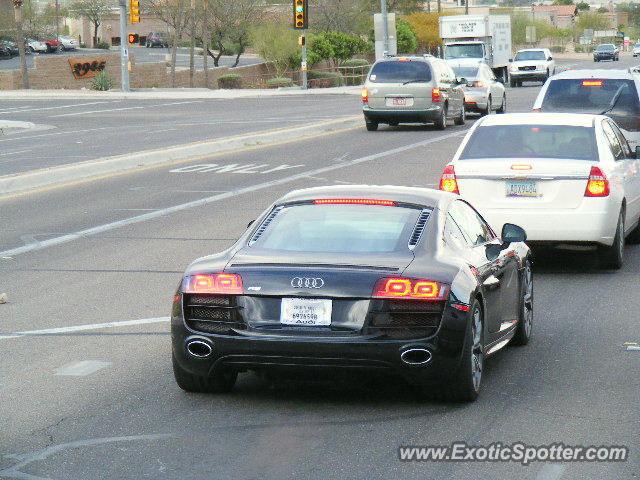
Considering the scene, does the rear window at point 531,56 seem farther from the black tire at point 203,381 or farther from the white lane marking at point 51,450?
the white lane marking at point 51,450

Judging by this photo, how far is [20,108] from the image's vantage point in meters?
53.0

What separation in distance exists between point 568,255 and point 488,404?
703 centimetres

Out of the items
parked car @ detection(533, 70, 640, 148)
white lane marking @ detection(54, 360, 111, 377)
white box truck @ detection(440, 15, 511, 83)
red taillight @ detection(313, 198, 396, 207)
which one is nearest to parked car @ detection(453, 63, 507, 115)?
parked car @ detection(533, 70, 640, 148)

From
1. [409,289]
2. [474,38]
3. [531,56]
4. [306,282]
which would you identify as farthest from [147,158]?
[531,56]

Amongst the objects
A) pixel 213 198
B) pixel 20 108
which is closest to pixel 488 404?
pixel 213 198

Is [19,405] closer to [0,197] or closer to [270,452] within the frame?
[270,452]

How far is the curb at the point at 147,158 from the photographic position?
864 inches

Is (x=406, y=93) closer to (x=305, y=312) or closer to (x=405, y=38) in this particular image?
(x=305, y=312)

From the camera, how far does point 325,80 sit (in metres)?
75.2

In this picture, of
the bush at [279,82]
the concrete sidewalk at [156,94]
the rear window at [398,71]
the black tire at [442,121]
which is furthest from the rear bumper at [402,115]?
the bush at [279,82]

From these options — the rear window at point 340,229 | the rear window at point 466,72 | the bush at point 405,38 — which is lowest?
the rear window at point 340,229

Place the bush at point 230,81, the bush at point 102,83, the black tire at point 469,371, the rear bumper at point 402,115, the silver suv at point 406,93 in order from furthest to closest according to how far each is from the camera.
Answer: the bush at point 230,81, the bush at point 102,83, the rear bumper at point 402,115, the silver suv at point 406,93, the black tire at point 469,371

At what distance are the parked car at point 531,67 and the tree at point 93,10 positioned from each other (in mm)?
59099

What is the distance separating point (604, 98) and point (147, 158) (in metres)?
9.35
